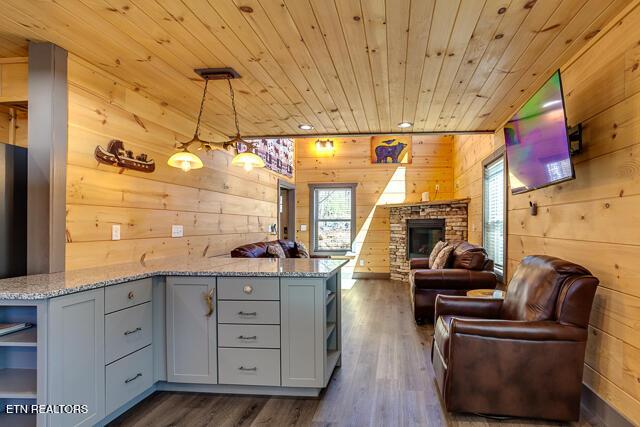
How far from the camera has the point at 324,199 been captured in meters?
8.36

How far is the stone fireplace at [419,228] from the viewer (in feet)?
22.1

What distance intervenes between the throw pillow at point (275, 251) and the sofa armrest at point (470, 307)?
8.52ft

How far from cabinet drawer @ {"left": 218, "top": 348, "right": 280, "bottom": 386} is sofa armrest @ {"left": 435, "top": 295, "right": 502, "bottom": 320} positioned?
1328 mm

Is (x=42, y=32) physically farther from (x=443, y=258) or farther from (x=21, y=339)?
Result: (x=443, y=258)

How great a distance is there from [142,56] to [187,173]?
147 cm

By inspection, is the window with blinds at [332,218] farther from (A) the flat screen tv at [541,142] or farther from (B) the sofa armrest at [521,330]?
(B) the sofa armrest at [521,330]

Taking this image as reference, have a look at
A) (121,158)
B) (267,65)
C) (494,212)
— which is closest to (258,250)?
(121,158)

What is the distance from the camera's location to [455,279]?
4.32m

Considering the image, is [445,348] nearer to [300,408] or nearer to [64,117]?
[300,408]

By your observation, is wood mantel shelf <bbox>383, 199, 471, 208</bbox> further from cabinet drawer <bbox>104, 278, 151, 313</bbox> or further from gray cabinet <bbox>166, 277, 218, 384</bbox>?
cabinet drawer <bbox>104, 278, 151, 313</bbox>

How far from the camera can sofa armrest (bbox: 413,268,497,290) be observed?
425cm

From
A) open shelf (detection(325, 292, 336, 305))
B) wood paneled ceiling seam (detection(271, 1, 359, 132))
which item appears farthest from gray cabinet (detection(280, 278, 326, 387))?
wood paneled ceiling seam (detection(271, 1, 359, 132))

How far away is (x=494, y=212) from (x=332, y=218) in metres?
3.87

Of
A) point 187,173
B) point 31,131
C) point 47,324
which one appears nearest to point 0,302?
point 47,324
